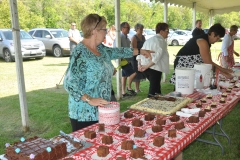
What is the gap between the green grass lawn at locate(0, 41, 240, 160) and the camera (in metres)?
3.15

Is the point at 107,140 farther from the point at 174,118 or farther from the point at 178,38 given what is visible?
the point at 178,38

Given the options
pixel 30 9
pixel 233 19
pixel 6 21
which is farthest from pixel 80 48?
pixel 233 19

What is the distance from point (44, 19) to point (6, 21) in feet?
21.0

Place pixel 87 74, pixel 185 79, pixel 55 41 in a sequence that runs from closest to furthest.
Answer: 1. pixel 87 74
2. pixel 185 79
3. pixel 55 41

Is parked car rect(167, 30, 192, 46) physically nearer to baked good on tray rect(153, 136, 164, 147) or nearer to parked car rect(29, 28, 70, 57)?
parked car rect(29, 28, 70, 57)

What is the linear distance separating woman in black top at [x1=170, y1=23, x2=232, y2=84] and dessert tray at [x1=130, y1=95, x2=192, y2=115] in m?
1.00

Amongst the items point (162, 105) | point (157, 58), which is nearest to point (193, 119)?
point (162, 105)

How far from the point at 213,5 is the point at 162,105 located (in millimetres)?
8823

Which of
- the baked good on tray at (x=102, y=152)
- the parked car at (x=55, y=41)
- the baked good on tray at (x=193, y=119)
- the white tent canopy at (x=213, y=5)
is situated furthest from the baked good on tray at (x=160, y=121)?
the parked car at (x=55, y=41)

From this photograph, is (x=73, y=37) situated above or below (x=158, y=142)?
above

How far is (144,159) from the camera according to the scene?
1.20 m

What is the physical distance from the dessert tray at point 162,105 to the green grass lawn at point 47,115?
3.86 feet

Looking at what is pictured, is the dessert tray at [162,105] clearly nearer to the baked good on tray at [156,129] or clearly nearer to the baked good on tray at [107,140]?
the baked good on tray at [156,129]

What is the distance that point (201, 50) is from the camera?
298cm
